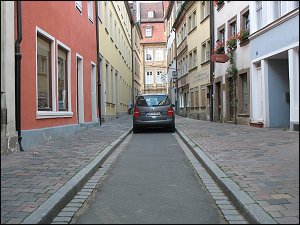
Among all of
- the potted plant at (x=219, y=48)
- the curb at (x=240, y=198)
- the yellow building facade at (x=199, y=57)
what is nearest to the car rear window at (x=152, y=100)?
the potted plant at (x=219, y=48)

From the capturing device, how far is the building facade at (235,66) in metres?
18.2

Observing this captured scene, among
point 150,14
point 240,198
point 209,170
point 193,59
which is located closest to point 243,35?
point 209,170

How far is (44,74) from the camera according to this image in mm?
11117

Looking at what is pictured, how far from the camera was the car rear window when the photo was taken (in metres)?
17.9

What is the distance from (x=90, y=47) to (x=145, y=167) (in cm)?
1026

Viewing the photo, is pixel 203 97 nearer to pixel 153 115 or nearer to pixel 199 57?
pixel 199 57

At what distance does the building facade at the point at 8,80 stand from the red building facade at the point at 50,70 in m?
0.38

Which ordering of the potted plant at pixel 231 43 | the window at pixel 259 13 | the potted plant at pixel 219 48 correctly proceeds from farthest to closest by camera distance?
the potted plant at pixel 219 48
the potted plant at pixel 231 43
the window at pixel 259 13

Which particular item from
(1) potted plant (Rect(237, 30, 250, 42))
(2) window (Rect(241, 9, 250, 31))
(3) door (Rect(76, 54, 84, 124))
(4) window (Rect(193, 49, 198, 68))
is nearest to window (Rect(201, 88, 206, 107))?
(4) window (Rect(193, 49, 198, 68))

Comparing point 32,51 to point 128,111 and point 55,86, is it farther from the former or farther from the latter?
point 128,111

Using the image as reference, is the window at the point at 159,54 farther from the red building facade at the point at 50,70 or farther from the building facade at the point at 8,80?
the building facade at the point at 8,80

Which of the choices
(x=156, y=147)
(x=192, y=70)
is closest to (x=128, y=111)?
(x=192, y=70)

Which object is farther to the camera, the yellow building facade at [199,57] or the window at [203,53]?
the window at [203,53]

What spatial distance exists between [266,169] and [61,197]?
136 inches
